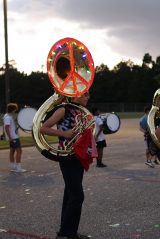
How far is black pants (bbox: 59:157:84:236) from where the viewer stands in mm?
5004

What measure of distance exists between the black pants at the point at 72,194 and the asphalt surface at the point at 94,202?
0.42 metres

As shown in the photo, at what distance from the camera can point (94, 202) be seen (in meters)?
7.29

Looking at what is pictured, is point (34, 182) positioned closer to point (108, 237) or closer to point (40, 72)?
point (108, 237)

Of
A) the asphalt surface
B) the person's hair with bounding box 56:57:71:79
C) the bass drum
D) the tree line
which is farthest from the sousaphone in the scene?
the tree line

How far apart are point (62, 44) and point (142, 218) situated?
2.41m

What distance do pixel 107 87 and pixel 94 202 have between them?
326 feet

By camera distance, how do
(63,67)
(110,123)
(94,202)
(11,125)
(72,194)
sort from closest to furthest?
(72,194)
(63,67)
(94,202)
(11,125)
(110,123)

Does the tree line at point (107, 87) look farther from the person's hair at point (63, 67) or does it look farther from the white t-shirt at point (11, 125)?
the person's hair at point (63, 67)

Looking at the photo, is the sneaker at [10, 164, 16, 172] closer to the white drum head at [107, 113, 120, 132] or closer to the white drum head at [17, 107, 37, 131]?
the white drum head at [107, 113, 120, 132]

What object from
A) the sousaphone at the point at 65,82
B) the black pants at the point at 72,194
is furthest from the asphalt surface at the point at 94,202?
the sousaphone at the point at 65,82

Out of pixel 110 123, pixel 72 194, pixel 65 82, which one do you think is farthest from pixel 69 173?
pixel 110 123

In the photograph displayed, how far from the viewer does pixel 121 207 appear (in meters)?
6.88

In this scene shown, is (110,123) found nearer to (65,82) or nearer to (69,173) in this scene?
(65,82)

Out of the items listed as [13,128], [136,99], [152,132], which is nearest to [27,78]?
[136,99]
